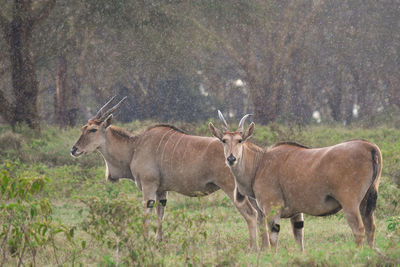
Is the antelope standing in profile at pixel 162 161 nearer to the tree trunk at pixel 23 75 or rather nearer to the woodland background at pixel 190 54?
the woodland background at pixel 190 54

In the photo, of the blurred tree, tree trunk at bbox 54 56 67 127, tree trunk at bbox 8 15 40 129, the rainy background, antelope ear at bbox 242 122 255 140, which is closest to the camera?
the rainy background

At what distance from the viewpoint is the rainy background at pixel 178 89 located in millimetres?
5957

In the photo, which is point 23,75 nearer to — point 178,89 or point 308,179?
point 308,179

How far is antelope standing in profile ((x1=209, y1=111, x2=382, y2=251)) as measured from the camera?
19.0ft

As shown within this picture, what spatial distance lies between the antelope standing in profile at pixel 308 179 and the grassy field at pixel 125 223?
0.33 m

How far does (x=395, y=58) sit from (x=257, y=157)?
2526 cm

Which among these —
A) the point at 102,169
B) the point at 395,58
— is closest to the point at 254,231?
the point at 102,169

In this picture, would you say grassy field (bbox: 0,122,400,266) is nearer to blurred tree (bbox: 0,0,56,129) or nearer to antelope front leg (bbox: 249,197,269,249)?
antelope front leg (bbox: 249,197,269,249)

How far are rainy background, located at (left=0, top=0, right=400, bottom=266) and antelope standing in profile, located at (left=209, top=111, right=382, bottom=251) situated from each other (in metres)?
0.35

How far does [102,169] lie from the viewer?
42.3 feet

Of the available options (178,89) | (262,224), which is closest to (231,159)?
(262,224)

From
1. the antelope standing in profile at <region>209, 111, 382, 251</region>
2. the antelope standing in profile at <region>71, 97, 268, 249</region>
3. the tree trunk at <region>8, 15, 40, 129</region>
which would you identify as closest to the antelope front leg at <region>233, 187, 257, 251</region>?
the antelope standing in profile at <region>71, 97, 268, 249</region>

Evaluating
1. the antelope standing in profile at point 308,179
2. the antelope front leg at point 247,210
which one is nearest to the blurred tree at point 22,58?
the antelope front leg at point 247,210

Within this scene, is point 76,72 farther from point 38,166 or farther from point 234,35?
point 38,166
